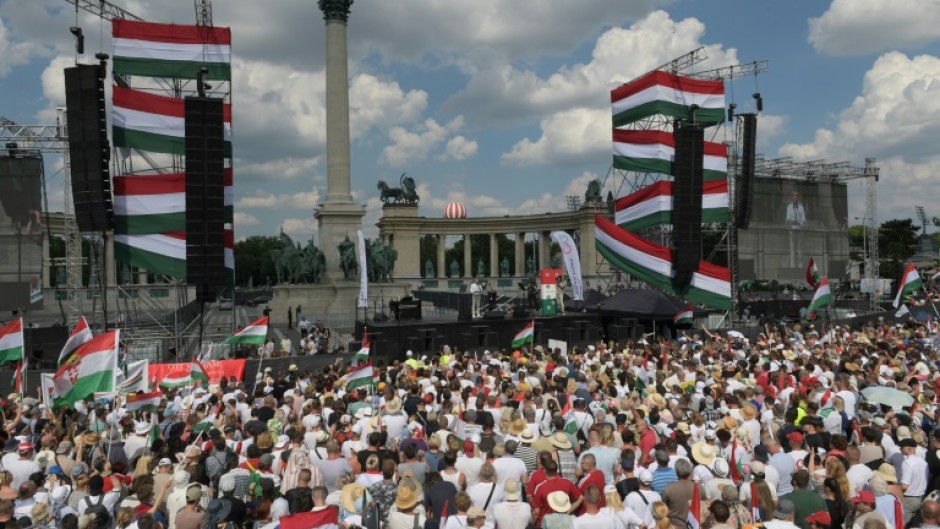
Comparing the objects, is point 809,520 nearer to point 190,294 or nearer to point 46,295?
point 46,295

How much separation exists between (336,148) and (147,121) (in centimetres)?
2335

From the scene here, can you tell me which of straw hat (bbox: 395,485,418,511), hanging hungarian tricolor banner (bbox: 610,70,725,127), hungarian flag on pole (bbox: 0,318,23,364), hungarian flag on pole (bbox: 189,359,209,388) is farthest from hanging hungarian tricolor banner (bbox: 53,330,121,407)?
hanging hungarian tricolor banner (bbox: 610,70,725,127)

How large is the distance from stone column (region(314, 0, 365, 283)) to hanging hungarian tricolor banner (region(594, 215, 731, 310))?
20286 mm

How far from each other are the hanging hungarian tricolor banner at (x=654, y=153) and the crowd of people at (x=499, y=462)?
22.7 m

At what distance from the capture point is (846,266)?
199 feet

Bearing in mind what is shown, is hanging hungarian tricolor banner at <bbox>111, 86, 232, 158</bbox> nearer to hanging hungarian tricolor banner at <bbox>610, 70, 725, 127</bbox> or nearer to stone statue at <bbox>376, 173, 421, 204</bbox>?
hanging hungarian tricolor banner at <bbox>610, 70, 725, 127</bbox>

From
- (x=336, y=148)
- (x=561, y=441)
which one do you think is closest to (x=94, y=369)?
(x=561, y=441)

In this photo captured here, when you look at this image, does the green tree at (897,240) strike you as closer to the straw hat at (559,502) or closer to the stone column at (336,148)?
the stone column at (336,148)

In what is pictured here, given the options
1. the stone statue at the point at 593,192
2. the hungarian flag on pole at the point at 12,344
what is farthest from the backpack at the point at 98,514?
the stone statue at the point at 593,192

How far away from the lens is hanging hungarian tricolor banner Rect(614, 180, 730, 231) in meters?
33.7

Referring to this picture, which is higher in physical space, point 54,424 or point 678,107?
point 678,107

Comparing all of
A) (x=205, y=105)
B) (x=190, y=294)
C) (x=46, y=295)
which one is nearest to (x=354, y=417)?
(x=205, y=105)

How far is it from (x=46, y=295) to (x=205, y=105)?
44.2 meters

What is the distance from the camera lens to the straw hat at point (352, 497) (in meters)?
6.95
